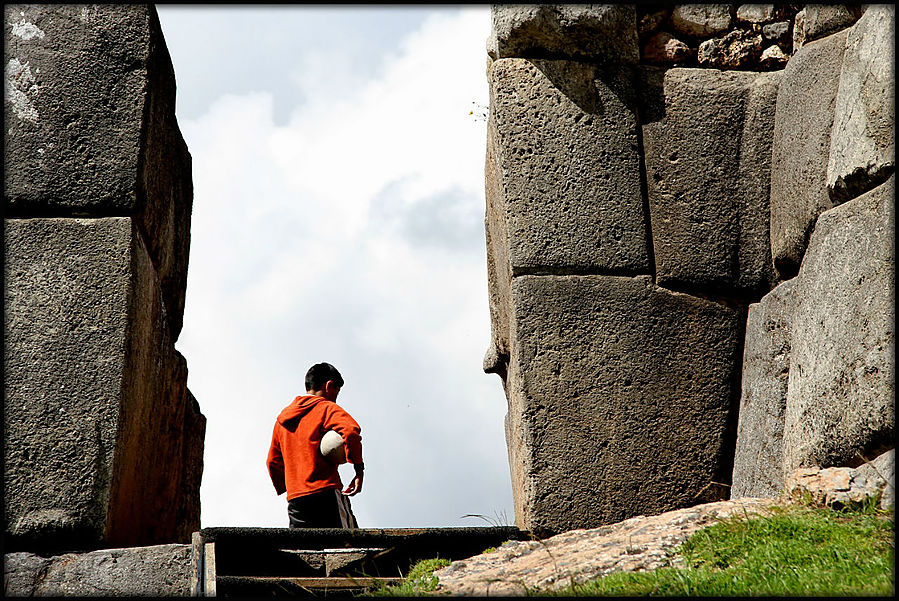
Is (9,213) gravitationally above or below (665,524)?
above

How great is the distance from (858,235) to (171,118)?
3326 millimetres

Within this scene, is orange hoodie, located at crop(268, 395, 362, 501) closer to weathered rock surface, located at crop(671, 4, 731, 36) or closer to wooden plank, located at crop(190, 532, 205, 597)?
wooden plank, located at crop(190, 532, 205, 597)

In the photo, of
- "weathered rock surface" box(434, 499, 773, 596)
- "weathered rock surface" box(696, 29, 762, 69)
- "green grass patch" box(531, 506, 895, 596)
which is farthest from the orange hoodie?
"weathered rock surface" box(696, 29, 762, 69)

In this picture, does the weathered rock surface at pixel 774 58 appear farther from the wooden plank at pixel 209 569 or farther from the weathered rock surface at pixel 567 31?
the wooden plank at pixel 209 569

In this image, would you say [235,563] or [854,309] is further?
[235,563]

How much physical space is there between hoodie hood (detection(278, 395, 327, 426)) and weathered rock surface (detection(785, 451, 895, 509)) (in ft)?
9.51

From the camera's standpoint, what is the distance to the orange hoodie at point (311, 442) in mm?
5965

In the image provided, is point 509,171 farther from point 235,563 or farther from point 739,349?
point 235,563

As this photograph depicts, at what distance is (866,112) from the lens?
4.29 m

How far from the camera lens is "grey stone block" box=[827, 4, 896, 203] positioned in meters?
4.17

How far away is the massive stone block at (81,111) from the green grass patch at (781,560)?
2.61m

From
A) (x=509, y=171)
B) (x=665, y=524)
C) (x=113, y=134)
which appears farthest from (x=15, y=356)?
(x=665, y=524)

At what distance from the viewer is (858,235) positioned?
4.25 metres

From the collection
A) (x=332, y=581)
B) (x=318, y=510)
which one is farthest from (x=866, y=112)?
(x=318, y=510)
